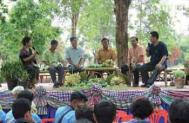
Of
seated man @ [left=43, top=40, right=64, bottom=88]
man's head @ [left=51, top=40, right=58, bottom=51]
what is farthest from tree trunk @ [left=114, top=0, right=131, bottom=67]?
man's head @ [left=51, top=40, right=58, bottom=51]

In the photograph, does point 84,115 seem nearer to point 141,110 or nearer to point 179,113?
point 141,110

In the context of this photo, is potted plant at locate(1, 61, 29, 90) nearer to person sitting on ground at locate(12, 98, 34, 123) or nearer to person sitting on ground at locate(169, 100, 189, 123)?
person sitting on ground at locate(12, 98, 34, 123)

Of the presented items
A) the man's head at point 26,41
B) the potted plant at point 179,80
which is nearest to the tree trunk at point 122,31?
the man's head at point 26,41

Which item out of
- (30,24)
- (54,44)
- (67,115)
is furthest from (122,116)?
(30,24)

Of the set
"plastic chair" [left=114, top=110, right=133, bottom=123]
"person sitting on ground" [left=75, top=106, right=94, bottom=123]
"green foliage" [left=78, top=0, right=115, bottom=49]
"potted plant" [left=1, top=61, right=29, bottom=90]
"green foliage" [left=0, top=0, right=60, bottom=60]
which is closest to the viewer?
"person sitting on ground" [left=75, top=106, right=94, bottom=123]

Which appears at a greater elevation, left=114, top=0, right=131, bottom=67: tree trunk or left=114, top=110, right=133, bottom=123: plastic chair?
left=114, top=0, right=131, bottom=67: tree trunk

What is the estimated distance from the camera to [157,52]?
9727mm

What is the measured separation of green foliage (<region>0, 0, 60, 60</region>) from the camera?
20844mm

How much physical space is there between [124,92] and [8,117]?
2845mm

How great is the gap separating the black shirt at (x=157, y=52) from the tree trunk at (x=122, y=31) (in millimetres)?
2095

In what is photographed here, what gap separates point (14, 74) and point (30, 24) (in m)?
12.5

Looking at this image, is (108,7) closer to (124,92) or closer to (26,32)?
(26,32)

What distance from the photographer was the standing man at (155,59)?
9581mm

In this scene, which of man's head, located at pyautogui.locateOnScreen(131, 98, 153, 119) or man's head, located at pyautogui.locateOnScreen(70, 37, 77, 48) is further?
man's head, located at pyautogui.locateOnScreen(70, 37, 77, 48)
